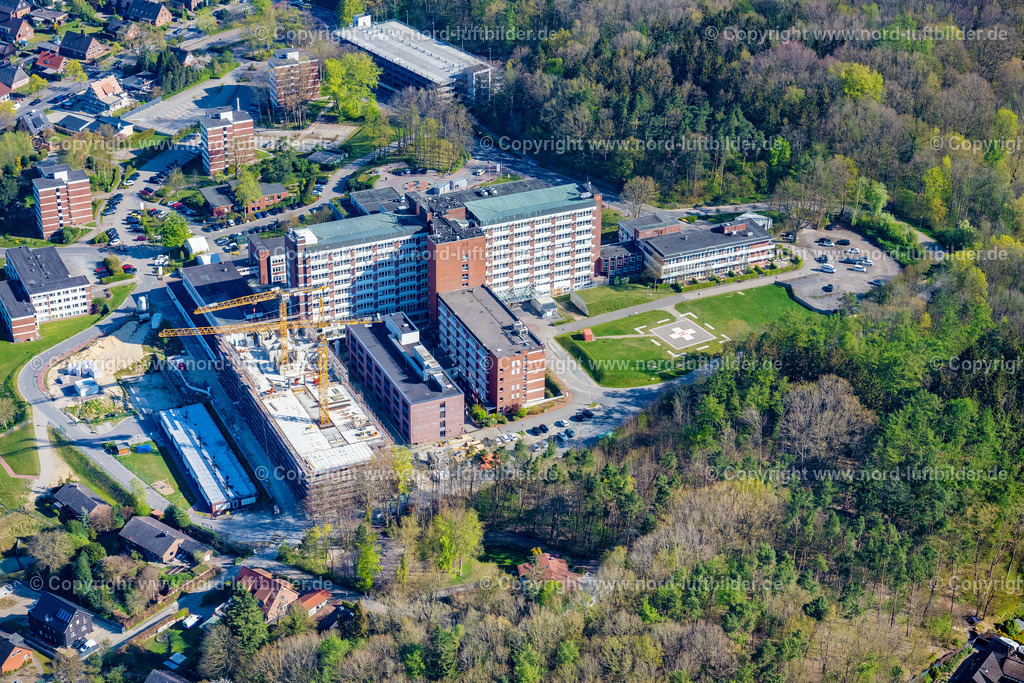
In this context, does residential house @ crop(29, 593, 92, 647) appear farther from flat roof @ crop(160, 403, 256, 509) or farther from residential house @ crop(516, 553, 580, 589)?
residential house @ crop(516, 553, 580, 589)

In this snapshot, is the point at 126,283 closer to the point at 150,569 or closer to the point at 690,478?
the point at 150,569

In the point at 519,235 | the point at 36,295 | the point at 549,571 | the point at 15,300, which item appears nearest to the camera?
the point at 549,571

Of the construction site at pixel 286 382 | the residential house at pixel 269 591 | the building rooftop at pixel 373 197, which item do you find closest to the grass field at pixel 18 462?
the construction site at pixel 286 382

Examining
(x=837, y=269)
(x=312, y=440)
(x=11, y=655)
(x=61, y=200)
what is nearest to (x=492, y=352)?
(x=312, y=440)

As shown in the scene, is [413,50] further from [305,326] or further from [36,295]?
[36,295]

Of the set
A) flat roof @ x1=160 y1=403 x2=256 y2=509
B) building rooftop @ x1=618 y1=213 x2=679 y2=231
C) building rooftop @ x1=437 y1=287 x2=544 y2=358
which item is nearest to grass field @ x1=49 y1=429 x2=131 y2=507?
flat roof @ x1=160 y1=403 x2=256 y2=509

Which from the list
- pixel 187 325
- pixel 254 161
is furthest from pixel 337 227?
pixel 254 161
